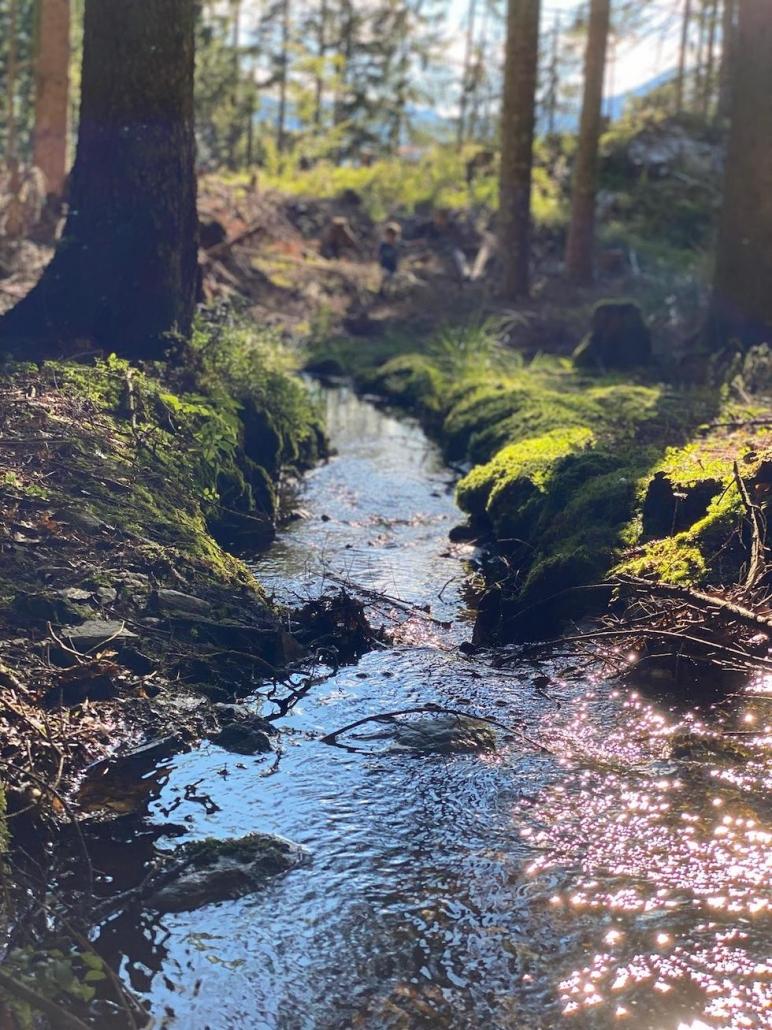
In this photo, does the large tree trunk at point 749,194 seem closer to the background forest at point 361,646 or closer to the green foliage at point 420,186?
the background forest at point 361,646

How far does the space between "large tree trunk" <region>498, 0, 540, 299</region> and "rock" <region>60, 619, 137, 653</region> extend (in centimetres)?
1272

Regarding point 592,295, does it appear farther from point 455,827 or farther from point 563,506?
point 455,827

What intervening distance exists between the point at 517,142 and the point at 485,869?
14.2 m

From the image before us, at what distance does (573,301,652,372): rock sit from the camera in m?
13.1

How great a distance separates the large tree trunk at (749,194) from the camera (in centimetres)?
1073

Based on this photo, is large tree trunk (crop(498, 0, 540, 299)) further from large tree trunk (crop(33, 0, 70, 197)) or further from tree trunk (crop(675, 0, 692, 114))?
tree trunk (crop(675, 0, 692, 114))

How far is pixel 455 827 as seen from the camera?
4.16 m

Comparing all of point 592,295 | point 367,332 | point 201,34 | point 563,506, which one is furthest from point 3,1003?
point 201,34

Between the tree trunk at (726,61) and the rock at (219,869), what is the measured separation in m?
24.4

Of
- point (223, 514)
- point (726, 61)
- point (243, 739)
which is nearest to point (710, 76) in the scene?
point (726, 61)

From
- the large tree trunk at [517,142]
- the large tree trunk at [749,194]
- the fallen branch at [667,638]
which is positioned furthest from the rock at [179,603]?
the large tree trunk at [517,142]

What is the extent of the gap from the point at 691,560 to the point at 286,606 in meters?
2.23

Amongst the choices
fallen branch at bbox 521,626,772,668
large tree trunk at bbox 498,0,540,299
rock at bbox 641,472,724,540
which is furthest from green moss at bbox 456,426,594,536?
large tree trunk at bbox 498,0,540,299

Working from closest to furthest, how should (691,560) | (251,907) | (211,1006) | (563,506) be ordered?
(211,1006) < (251,907) < (691,560) < (563,506)
